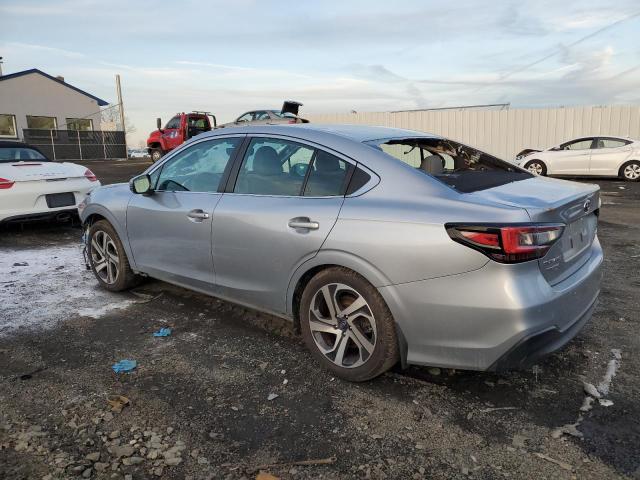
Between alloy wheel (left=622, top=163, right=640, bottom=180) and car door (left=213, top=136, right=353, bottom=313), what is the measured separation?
14.9m

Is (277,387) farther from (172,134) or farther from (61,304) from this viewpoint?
(172,134)

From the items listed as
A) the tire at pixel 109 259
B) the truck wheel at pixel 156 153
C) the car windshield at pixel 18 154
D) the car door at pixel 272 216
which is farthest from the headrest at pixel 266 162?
the truck wheel at pixel 156 153

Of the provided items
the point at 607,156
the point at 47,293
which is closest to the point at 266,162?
the point at 47,293

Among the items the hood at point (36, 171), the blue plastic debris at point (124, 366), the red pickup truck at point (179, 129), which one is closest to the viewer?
the blue plastic debris at point (124, 366)

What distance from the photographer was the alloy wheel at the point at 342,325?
298cm

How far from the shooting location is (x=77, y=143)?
2994 centimetres

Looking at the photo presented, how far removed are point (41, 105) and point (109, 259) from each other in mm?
30708

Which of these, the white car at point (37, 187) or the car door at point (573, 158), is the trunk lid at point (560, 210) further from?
the car door at point (573, 158)

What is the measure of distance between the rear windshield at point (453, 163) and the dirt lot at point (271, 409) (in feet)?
3.99

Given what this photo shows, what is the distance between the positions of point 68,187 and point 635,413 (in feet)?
24.1

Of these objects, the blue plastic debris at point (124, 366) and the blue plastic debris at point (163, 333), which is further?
the blue plastic debris at point (163, 333)

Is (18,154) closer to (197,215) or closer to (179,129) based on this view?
(197,215)

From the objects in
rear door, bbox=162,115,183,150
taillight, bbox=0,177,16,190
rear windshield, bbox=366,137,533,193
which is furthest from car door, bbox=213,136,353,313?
rear door, bbox=162,115,183,150

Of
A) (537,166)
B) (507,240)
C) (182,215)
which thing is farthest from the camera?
(537,166)
